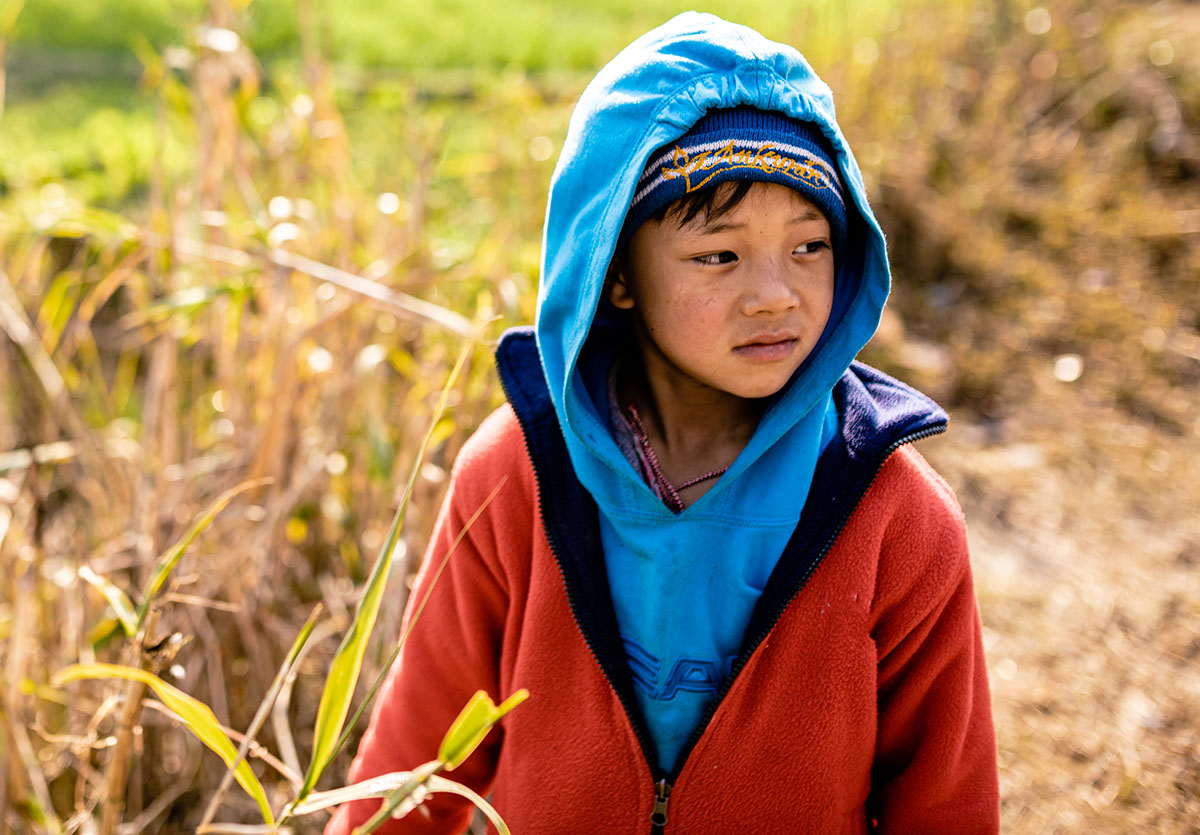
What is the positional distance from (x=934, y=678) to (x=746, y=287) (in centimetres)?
46

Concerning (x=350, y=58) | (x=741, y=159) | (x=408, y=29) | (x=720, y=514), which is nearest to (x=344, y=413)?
(x=720, y=514)

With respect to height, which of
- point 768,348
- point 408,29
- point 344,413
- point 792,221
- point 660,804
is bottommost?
point 660,804

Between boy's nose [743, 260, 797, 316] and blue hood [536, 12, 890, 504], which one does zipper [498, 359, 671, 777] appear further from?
boy's nose [743, 260, 797, 316]

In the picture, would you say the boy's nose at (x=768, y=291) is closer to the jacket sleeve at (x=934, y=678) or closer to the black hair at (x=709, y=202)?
the black hair at (x=709, y=202)

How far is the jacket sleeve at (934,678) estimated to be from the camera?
1078mm

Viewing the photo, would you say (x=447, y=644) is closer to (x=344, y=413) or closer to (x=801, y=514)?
(x=801, y=514)

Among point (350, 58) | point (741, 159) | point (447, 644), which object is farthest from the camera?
point (350, 58)

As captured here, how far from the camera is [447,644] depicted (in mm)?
1225

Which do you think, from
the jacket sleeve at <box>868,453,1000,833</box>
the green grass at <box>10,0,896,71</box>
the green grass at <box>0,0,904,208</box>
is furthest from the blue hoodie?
the green grass at <box>10,0,896,71</box>

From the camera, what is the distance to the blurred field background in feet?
5.46

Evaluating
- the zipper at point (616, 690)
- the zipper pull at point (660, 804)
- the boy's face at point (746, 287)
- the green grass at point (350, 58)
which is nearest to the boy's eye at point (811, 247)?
the boy's face at point (746, 287)

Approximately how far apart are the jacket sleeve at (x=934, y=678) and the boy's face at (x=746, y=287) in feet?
0.67

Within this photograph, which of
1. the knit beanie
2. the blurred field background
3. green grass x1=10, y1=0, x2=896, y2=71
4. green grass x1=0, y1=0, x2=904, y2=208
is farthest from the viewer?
green grass x1=10, y1=0, x2=896, y2=71

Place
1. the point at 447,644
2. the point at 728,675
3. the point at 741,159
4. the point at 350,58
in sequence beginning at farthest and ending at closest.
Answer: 1. the point at 350,58
2. the point at 447,644
3. the point at 728,675
4. the point at 741,159
